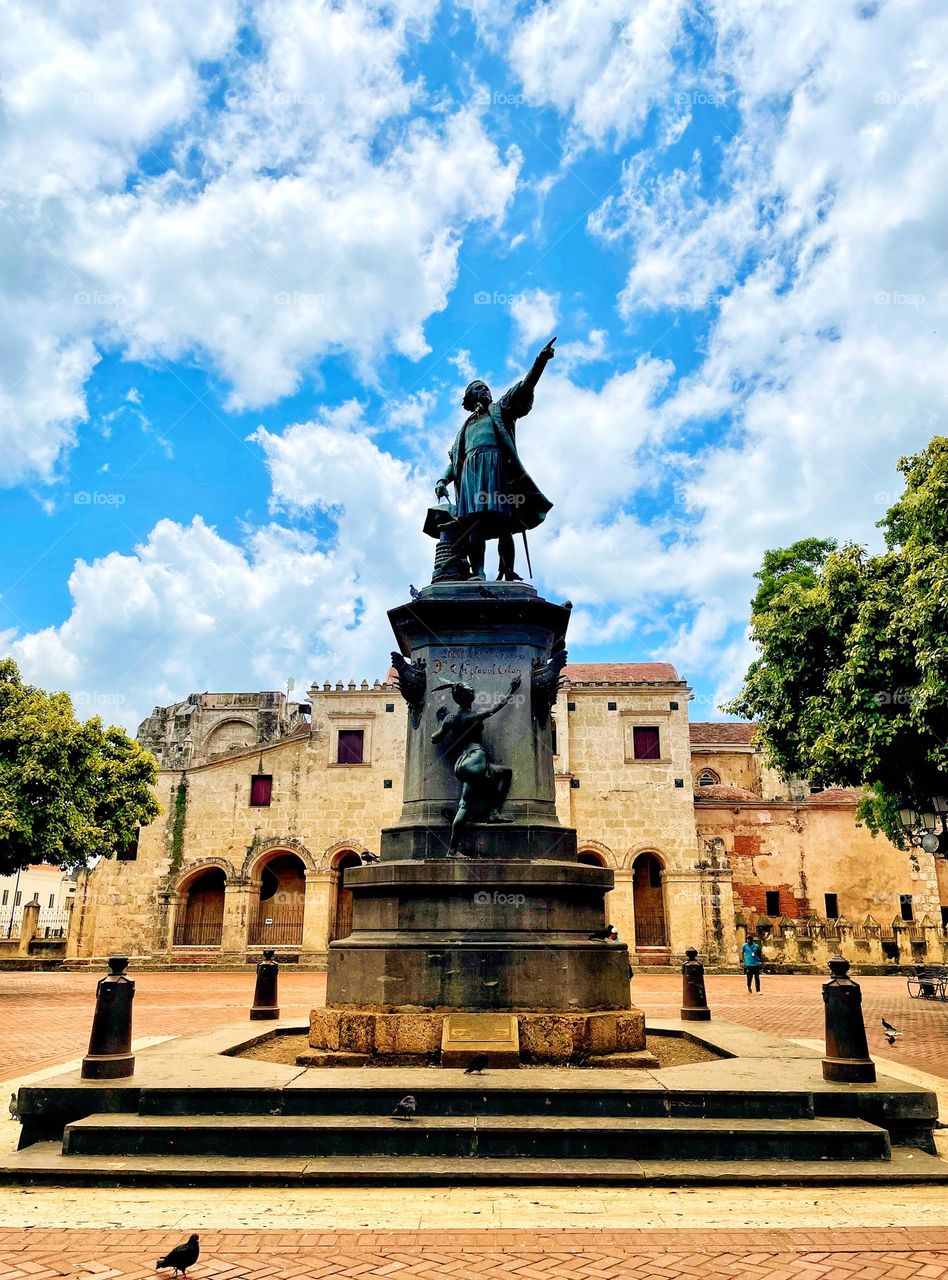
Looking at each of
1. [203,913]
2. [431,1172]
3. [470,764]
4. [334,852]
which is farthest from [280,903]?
[431,1172]

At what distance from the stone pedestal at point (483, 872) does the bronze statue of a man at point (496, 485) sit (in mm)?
829

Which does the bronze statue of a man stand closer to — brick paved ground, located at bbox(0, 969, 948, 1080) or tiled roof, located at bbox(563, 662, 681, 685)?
brick paved ground, located at bbox(0, 969, 948, 1080)

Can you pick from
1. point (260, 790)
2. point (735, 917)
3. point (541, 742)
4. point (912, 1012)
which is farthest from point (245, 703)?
point (541, 742)

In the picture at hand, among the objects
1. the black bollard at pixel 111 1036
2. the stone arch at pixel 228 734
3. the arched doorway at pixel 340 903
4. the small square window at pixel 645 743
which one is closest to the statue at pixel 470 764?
the black bollard at pixel 111 1036

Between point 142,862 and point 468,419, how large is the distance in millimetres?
29539

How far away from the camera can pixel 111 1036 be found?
651 centimetres

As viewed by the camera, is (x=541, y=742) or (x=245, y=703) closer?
(x=541, y=742)

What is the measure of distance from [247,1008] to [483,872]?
11.5 m

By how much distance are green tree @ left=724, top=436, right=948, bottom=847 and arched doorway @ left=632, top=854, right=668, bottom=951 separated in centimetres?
1612

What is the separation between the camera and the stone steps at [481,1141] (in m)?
5.64

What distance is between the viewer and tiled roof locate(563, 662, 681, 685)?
35.8m

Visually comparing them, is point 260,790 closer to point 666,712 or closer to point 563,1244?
point 666,712

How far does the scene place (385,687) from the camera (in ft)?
120

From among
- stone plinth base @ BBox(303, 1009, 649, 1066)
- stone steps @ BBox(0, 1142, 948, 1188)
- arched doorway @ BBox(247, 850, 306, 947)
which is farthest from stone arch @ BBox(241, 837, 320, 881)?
stone steps @ BBox(0, 1142, 948, 1188)
